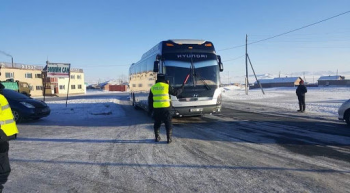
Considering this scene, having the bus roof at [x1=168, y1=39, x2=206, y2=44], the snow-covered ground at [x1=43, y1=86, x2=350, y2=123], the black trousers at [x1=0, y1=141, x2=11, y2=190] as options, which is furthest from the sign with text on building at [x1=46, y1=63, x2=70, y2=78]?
the black trousers at [x1=0, y1=141, x2=11, y2=190]

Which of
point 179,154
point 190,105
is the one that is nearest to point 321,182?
point 179,154

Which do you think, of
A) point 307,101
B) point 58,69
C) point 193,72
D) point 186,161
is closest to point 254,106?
point 307,101

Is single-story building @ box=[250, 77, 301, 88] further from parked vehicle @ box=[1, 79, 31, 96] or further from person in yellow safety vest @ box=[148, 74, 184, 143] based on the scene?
person in yellow safety vest @ box=[148, 74, 184, 143]

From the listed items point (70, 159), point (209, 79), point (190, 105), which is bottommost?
point (70, 159)

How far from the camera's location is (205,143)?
6.34m

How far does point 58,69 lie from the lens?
646 inches

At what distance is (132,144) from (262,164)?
3455mm

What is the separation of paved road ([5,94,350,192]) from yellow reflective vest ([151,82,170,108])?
1116mm

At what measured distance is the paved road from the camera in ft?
12.2

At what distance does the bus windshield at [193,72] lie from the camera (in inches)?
360

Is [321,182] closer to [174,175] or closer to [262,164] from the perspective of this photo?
[262,164]

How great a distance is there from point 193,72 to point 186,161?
515 centimetres

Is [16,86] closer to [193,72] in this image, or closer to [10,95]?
[10,95]

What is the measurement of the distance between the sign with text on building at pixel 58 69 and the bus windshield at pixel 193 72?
422 inches
